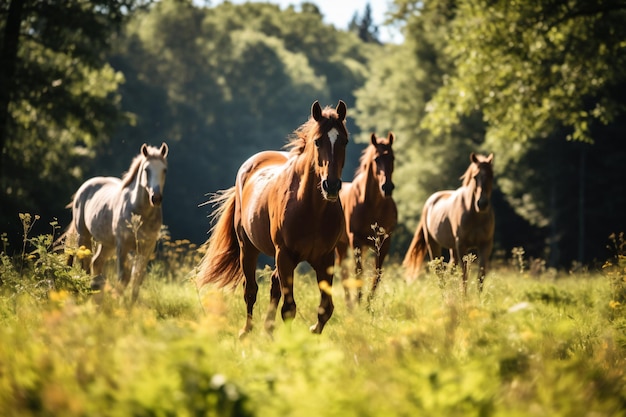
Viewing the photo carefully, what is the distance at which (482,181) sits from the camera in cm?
1029

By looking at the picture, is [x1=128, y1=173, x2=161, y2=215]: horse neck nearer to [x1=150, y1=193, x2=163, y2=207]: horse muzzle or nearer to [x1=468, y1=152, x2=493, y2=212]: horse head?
[x1=150, y1=193, x2=163, y2=207]: horse muzzle

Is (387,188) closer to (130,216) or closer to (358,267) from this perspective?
(358,267)

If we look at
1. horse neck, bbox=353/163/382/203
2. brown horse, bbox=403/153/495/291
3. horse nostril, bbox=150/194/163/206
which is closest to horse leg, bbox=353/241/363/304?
horse neck, bbox=353/163/382/203

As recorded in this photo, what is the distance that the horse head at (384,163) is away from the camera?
937cm

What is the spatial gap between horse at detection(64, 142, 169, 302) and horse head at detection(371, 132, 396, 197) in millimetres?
2930

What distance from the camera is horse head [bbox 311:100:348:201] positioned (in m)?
5.76

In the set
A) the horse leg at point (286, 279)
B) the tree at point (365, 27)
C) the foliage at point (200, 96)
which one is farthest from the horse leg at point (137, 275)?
the tree at point (365, 27)

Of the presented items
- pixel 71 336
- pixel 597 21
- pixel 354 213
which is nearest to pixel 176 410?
pixel 71 336

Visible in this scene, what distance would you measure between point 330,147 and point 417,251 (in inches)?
298

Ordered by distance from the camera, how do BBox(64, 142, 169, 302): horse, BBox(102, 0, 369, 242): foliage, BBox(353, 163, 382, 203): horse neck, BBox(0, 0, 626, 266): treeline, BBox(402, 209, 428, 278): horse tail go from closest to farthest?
BBox(64, 142, 169, 302): horse → BBox(353, 163, 382, 203): horse neck → BBox(402, 209, 428, 278): horse tail → BBox(0, 0, 626, 266): treeline → BBox(102, 0, 369, 242): foliage

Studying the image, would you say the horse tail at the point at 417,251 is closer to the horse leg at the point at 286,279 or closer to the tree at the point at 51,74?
the horse leg at the point at 286,279

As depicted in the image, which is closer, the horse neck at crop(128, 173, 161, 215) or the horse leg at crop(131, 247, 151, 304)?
the horse leg at crop(131, 247, 151, 304)

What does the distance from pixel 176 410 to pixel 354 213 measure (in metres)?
7.17

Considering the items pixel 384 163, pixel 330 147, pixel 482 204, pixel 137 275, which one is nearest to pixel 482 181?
pixel 482 204
